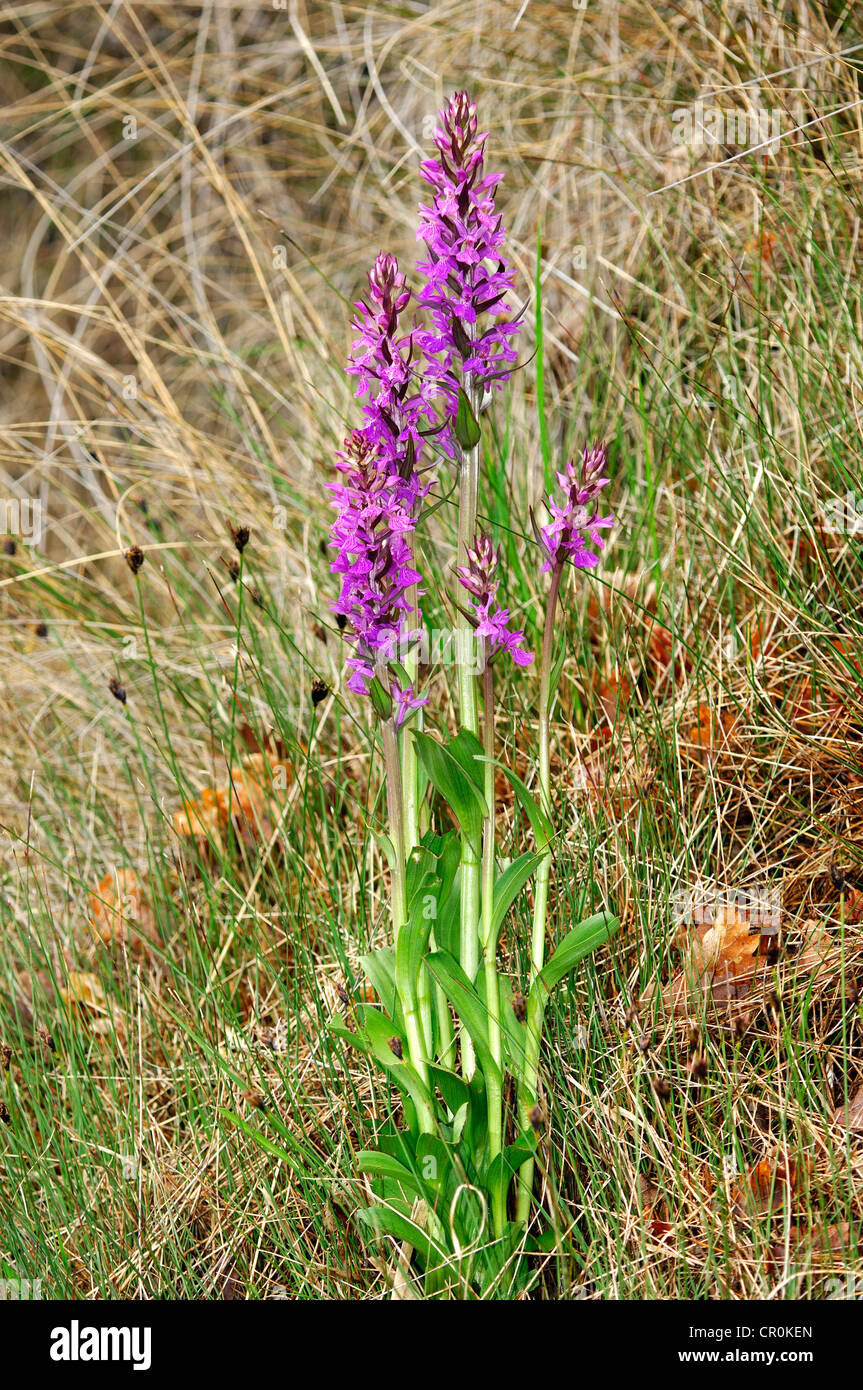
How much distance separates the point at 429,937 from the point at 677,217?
7.11 feet

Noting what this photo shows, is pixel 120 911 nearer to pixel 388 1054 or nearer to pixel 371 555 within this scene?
pixel 388 1054

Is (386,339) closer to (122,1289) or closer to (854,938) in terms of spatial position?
(854,938)

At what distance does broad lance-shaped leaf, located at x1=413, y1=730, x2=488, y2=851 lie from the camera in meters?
1.40

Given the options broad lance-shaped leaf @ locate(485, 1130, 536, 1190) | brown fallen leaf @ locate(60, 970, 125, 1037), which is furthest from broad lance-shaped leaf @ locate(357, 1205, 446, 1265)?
brown fallen leaf @ locate(60, 970, 125, 1037)

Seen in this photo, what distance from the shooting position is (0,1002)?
2.18m

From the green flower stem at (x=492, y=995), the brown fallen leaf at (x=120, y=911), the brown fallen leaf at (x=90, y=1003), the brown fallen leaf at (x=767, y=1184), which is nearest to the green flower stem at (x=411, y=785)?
the green flower stem at (x=492, y=995)

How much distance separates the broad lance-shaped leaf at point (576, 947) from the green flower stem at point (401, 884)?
17cm

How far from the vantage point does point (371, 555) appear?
1.34 m

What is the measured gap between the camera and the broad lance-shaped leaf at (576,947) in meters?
1.44

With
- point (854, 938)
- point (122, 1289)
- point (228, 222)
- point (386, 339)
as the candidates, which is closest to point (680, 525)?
point (854, 938)

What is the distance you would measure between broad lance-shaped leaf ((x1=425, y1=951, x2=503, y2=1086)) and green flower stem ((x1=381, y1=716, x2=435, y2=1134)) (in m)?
0.07

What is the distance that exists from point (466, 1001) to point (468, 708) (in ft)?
1.26

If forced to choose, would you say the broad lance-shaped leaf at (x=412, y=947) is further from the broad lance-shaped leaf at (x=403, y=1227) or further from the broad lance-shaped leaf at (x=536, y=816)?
the broad lance-shaped leaf at (x=403, y=1227)

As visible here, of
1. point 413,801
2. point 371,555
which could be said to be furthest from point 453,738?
point 371,555
